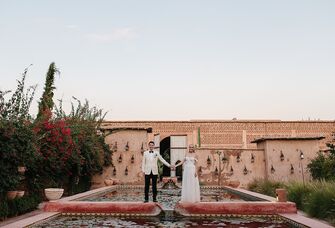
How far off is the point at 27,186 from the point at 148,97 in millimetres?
12646

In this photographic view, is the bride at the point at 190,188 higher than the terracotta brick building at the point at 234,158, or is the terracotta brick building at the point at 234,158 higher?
the terracotta brick building at the point at 234,158

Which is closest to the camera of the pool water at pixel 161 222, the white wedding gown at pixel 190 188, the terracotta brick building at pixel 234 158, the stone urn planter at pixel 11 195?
the pool water at pixel 161 222

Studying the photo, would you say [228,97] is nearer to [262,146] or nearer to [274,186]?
[262,146]

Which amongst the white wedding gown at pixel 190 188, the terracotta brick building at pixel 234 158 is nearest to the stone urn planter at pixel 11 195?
the white wedding gown at pixel 190 188

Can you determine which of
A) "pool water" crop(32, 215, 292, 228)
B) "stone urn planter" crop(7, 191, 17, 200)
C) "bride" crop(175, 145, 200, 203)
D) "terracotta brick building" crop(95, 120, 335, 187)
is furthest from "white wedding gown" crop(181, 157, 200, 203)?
"terracotta brick building" crop(95, 120, 335, 187)

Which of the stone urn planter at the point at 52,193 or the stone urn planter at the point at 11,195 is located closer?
the stone urn planter at the point at 11,195

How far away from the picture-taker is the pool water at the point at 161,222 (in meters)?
6.68

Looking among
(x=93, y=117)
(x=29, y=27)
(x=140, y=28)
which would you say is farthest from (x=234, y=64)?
(x=29, y=27)

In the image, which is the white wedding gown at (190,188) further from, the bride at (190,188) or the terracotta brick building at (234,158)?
the terracotta brick building at (234,158)

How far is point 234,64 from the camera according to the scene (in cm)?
1773

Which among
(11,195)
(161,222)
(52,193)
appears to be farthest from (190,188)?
(11,195)

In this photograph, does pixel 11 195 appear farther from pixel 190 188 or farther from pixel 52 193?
pixel 190 188

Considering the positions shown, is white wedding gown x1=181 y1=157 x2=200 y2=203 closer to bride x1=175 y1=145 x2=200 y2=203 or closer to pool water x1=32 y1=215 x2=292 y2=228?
bride x1=175 y1=145 x2=200 y2=203

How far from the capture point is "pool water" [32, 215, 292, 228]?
6680mm
